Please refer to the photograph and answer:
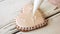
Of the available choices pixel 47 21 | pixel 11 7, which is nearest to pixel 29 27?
pixel 47 21

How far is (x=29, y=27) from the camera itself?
25.3 inches

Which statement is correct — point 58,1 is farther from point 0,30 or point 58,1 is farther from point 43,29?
point 0,30

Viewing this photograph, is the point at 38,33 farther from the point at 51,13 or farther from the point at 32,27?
the point at 51,13

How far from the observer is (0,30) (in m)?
0.66

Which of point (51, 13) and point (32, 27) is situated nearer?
point (32, 27)

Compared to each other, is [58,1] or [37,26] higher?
[58,1]

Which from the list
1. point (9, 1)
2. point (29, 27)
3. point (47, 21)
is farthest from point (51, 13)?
point (9, 1)

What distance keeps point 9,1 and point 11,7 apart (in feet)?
0.28

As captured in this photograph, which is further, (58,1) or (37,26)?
(58,1)

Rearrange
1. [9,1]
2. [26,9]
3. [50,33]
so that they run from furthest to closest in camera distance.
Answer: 1. [9,1]
2. [26,9]
3. [50,33]

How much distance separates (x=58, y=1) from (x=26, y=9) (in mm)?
223

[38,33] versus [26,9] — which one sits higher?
[26,9]

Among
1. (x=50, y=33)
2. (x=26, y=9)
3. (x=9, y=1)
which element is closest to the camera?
(x=50, y=33)

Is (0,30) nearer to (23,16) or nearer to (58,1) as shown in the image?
(23,16)
